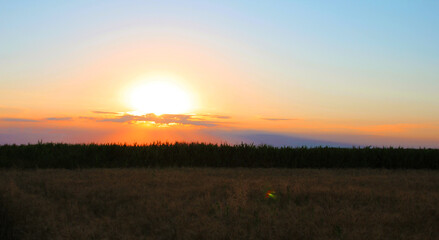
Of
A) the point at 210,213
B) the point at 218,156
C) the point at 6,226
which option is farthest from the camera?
the point at 218,156

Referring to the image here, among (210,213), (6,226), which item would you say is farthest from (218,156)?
(6,226)

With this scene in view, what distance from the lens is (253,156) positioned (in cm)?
2769

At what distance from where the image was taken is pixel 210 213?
34.2ft

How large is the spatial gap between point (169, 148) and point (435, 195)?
1832 cm

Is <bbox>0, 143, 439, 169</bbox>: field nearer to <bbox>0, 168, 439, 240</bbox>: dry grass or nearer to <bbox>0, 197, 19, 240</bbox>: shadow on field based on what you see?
<bbox>0, 168, 439, 240</bbox>: dry grass

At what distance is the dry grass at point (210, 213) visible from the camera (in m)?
8.48

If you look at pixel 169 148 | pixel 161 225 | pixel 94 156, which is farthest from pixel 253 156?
pixel 161 225

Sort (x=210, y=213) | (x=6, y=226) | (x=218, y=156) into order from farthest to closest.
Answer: (x=218, y=156) < (x=210, y=213) < (x=6, y=226)

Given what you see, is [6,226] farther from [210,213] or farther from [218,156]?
[218,156]

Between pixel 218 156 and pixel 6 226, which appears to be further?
pixel 218 156

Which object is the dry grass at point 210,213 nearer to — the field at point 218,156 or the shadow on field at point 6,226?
the shadow on field at point 6,226

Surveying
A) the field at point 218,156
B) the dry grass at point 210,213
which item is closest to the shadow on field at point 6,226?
the dry grass at point 210,213

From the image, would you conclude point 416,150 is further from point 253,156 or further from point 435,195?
point 435,195

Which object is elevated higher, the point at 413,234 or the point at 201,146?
the point at 201,146
